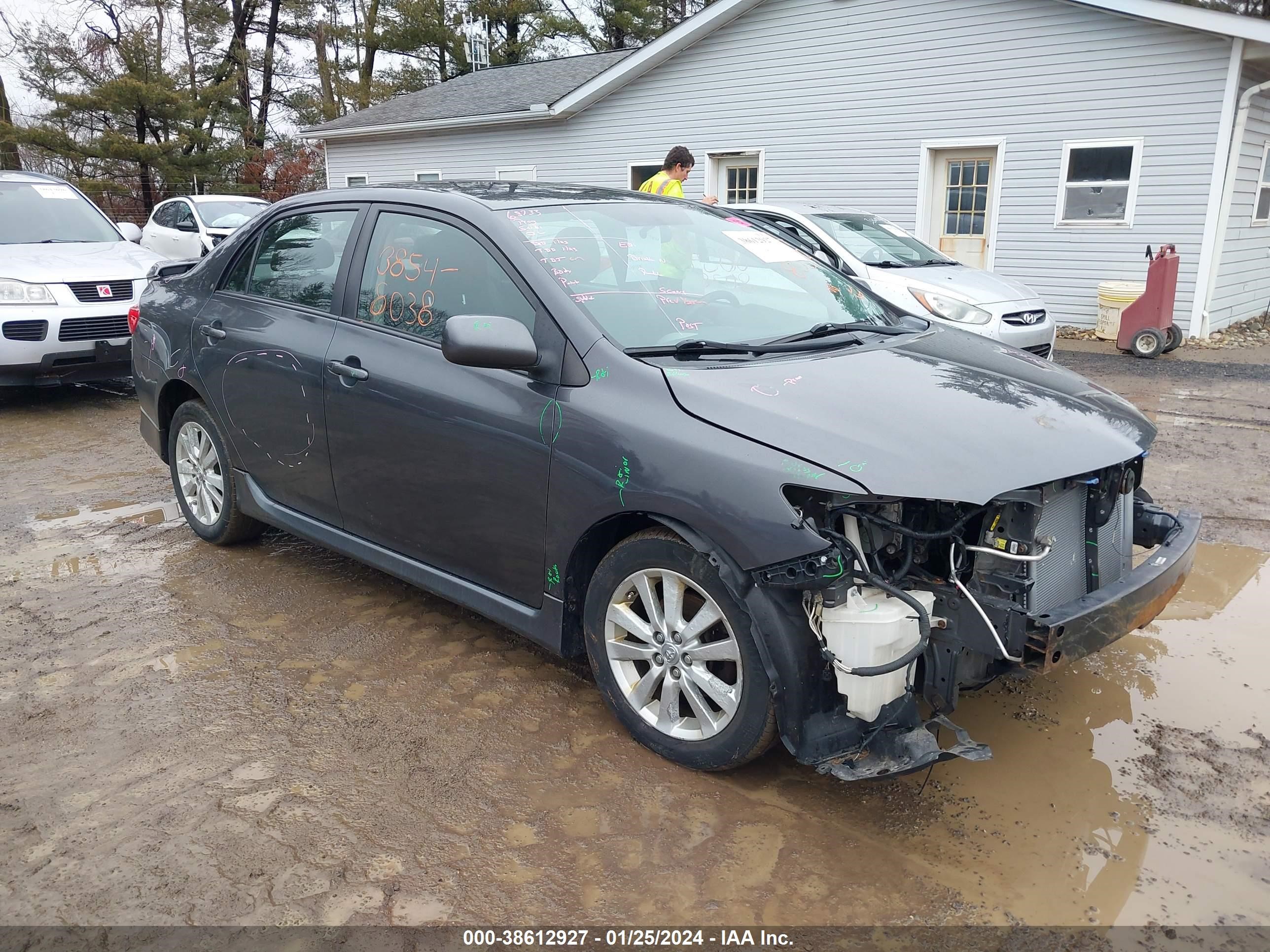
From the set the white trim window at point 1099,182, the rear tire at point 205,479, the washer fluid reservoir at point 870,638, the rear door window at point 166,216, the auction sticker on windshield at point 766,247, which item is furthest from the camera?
the rear door window at point 166,216

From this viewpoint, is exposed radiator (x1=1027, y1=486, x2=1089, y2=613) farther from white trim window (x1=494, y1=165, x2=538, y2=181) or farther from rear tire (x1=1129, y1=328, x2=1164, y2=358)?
white trim window (x1=494, y1=165, x2=538, y2=181)

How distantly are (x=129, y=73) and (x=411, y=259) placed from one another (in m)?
29.3

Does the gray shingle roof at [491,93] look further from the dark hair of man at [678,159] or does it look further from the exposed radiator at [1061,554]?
the exposed radiator at [1061,554]

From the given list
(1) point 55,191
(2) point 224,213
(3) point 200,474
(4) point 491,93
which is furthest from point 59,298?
(4) point 491,93

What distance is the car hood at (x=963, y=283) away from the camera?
834 cm

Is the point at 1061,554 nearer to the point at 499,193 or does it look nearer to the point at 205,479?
the point at 499,193

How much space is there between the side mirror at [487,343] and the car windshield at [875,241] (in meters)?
6.33

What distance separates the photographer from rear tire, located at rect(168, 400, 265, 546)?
4719 mm

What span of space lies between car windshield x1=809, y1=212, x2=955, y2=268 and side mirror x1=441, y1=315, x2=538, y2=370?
633 cm

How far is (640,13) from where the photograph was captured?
32.9 metres

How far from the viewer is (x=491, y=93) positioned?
20766mm

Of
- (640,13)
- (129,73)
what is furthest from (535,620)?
(640,13)

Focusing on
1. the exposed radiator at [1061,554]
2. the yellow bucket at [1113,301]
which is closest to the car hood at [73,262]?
the exposed radiator at [1061,554]

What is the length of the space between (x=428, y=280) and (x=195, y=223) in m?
13.3
